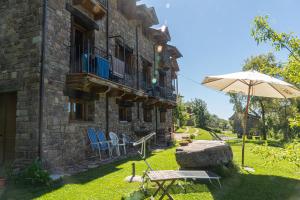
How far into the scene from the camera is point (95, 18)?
9750 mm

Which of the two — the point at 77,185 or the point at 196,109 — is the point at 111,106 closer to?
the point at 77,185

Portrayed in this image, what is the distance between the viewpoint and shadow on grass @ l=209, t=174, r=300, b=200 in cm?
462

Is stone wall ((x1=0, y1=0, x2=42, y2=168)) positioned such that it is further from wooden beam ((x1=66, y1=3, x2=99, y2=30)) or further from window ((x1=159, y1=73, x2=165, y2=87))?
window ((x1=159, y1=73, x2=165, y2=87))

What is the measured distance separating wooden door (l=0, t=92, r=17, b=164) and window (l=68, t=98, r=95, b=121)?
1706 millimetres

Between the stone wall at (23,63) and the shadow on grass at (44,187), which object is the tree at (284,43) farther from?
the stone wall at (23,63)

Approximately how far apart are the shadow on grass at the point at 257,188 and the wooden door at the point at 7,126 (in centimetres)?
589

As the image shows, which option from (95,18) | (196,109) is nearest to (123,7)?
(95,18)

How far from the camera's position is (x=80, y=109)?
9.06 m

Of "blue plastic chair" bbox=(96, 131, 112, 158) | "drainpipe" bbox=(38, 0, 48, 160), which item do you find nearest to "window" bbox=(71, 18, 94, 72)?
"drainpipe" bbox=(38, 0, 48, 160)

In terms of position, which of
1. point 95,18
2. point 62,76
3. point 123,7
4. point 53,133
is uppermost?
point 123,7

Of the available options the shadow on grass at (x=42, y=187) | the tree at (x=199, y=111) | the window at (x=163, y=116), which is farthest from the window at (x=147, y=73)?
the tree at (x=199, y=111)

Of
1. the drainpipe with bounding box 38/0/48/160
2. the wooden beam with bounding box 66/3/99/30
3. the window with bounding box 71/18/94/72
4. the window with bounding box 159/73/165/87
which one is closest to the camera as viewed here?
the drainpipe with bounding box 38/0/48/160

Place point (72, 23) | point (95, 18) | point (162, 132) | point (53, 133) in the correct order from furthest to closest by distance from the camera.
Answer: point (162, 132) < point (95, 18) < point (72, 23) < point (53, 133)

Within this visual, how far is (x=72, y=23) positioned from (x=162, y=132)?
10511 millimetres
